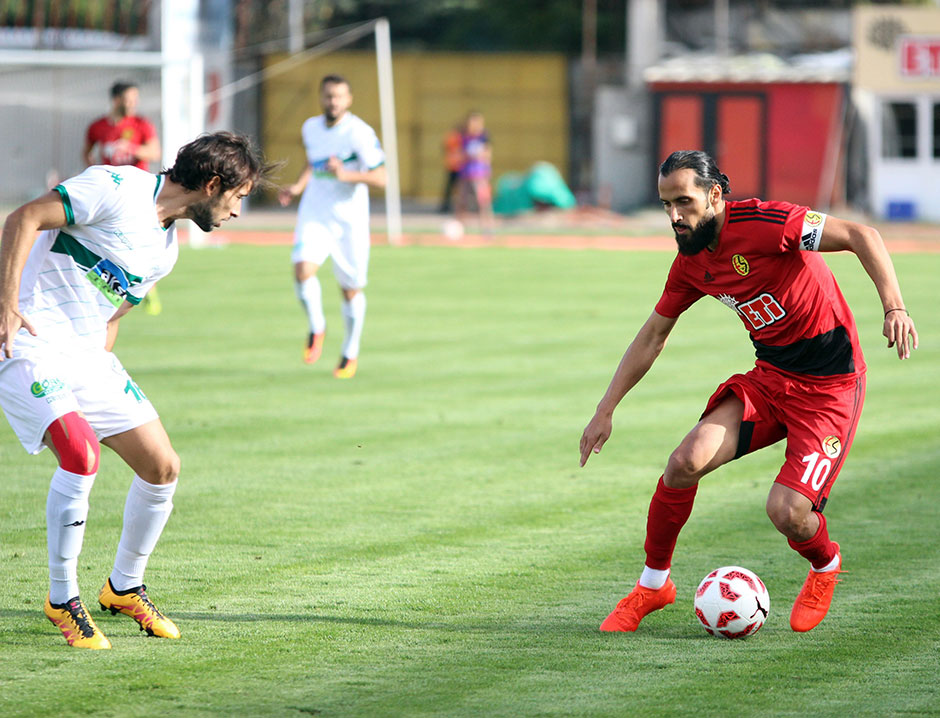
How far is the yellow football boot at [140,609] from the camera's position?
5.21 meters

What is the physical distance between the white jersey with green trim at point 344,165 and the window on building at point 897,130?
878 inches

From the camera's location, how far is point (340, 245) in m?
12.4

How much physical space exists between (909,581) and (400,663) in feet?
7.90

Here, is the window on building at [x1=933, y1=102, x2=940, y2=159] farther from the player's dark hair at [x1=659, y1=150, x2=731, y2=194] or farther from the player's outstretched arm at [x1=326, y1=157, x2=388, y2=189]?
the player's dark hair at [x1=659, y1=150, x2=731, y2=194]

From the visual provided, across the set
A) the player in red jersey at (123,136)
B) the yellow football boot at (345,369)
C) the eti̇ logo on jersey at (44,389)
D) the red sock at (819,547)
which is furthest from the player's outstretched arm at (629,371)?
the player in red jersey at (123,136)

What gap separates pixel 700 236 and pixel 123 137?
10862 mm

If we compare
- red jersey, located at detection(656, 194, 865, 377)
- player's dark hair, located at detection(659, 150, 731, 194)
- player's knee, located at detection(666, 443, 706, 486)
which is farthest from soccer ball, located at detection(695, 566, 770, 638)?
player's dark hair, located at detection(659, 150, 731, 194)

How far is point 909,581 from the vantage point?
600 centimetres

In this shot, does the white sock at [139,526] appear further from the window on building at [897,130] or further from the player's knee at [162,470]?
the window on building at [897,130]

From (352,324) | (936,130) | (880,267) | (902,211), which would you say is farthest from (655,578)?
(936,130)

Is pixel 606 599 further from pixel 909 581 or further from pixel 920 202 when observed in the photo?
pixel 920 202

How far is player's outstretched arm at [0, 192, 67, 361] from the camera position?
4738mm

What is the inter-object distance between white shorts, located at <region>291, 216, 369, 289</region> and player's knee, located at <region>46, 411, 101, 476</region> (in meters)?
7.38

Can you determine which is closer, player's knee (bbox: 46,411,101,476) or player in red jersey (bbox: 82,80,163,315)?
player's knee (bbox: 46,411,101,476)
